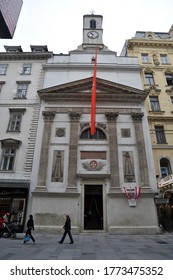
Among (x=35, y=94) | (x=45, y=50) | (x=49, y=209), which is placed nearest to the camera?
(x=49, y=209)

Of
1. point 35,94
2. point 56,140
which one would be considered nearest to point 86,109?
point 56,140

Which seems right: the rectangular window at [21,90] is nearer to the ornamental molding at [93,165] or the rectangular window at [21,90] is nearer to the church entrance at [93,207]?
the ornamental molding at [93,165]

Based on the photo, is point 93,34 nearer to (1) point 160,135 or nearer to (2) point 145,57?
(2) point 145,57

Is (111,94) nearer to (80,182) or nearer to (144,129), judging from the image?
(144,129)

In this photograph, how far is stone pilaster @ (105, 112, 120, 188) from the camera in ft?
56.4

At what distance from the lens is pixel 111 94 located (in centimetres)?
2130

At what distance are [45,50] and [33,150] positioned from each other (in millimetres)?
17280

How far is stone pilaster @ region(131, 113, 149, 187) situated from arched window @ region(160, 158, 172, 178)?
3729mm

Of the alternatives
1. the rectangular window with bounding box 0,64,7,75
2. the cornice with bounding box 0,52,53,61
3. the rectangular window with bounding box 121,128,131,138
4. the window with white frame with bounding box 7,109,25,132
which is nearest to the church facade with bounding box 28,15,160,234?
the rectangular window with bounding box 121,128,131,138

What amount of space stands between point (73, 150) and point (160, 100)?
13853 millimetres

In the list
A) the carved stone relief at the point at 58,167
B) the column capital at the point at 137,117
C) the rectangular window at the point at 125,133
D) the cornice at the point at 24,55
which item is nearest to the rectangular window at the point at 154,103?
the column capital at the point at 137,117

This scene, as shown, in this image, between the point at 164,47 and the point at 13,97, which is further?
the point at 164,47

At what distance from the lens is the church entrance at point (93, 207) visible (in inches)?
650

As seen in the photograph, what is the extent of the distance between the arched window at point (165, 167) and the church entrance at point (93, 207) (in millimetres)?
7775
